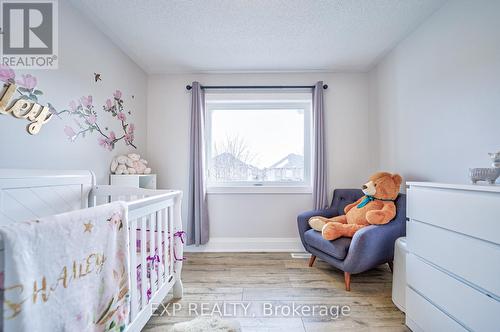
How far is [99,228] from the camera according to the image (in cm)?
91

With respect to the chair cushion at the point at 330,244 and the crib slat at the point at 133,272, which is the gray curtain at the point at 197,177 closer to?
the chair cushion at the point at 330,244

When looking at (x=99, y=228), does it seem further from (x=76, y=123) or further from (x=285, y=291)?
(x=285, y=291)

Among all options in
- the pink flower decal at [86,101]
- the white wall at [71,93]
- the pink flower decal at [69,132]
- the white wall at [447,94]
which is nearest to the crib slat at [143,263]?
the white wall at [71,93]

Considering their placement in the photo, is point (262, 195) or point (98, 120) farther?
point (262, 195)

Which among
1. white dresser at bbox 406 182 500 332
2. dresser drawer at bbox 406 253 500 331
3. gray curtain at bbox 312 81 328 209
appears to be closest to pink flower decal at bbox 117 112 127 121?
gray curtain at bbox 312 81 328 209

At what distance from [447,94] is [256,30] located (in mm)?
1597

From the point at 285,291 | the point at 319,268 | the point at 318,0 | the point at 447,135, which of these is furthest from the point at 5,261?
the point at 447,135

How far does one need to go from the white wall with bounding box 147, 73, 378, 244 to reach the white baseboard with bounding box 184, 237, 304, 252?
5cm

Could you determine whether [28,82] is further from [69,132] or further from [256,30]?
[256,30]

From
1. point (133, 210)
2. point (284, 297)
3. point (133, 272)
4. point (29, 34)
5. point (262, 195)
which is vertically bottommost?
point (284, 297)

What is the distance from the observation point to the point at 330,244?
1930 millimetres

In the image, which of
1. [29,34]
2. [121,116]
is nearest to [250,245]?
[121,116]

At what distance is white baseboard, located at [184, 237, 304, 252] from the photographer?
106 inches

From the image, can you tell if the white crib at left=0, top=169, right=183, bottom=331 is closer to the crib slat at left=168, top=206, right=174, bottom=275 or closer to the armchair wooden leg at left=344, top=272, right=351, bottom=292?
the crib slat at left=168, top=206, right=174, bottom=275
